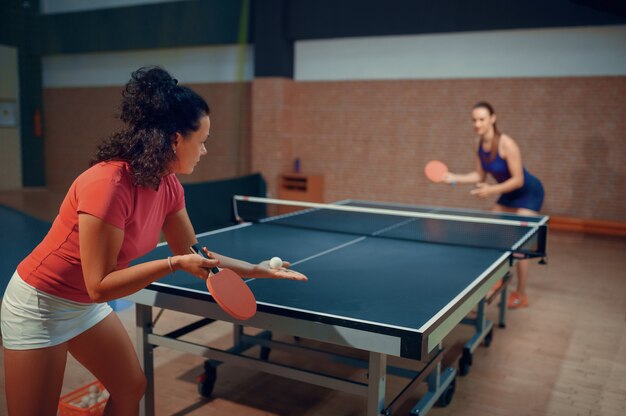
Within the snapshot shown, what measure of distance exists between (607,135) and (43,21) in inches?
260

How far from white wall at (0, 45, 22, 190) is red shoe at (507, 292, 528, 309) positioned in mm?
3955

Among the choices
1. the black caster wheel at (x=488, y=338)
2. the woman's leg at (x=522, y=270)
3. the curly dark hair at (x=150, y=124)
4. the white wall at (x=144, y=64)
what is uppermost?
the white wall at (x=144, y=64)

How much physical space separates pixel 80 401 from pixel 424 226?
2.48 meters

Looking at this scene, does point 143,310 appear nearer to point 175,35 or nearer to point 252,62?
point 175,35

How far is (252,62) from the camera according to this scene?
9781 millimetres

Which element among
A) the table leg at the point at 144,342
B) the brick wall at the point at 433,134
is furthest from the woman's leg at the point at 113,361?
the brick wall at the point at 433,134

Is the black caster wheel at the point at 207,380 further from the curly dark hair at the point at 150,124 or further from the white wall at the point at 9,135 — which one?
the white wall at the point at 9,135

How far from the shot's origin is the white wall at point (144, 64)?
17.6 ft

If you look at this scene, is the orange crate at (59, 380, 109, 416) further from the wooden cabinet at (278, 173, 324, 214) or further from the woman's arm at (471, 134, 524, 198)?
the wooden cabinet at (278, 173, 324, 214)

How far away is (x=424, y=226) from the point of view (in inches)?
167

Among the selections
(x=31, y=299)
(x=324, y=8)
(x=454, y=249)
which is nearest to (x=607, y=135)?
(x=324, y=8)

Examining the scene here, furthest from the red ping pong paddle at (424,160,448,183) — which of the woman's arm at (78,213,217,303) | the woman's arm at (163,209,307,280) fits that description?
the woman's arm at (78,213,217,303)

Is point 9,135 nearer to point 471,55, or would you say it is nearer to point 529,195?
point 529,195

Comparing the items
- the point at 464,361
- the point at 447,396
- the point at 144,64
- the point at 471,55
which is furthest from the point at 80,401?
the point at 471,55
